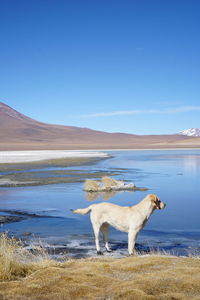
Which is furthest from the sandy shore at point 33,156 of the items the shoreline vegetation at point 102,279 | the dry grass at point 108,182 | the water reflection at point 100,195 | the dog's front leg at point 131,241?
the shoreline vegetation at point 102,279

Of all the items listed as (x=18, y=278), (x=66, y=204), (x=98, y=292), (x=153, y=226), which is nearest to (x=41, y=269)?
(x=18, y=278)

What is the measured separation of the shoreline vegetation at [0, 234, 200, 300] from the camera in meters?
5.27

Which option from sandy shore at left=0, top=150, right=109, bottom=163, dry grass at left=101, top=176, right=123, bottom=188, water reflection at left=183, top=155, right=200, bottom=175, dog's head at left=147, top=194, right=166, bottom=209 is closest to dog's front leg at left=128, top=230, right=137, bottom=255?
dog's head at left=147, top=194, right=166, bottom=209

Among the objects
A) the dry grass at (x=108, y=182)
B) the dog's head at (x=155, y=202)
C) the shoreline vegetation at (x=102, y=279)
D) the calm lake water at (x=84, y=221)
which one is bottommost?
the calm lake water at (x=84, y=221)

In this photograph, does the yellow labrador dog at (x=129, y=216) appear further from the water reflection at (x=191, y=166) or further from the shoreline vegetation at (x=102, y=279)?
the water reflection at (x=191, y=166)

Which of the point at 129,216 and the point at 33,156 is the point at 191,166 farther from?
the point at 33,156

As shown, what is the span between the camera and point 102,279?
5980mm

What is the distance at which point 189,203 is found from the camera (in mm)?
15875

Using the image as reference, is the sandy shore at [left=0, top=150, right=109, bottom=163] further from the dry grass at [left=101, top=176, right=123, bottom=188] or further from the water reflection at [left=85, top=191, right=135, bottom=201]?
the water reflection at [left=85, top=191, right=135, bottom=201]

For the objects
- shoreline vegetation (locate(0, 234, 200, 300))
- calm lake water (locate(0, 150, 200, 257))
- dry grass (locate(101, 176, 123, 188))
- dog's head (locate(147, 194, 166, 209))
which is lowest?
calm lake water (locate(0, 150, 200, 257))

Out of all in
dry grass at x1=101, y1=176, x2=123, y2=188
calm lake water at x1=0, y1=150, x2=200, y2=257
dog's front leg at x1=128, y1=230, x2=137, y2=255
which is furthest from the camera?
dry grass at x1=101, y1=176, x2=123, y2=188

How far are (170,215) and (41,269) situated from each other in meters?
7.89

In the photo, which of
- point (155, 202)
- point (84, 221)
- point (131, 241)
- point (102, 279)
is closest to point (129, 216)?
point (131, 241)

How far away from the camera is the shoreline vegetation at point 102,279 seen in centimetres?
527
